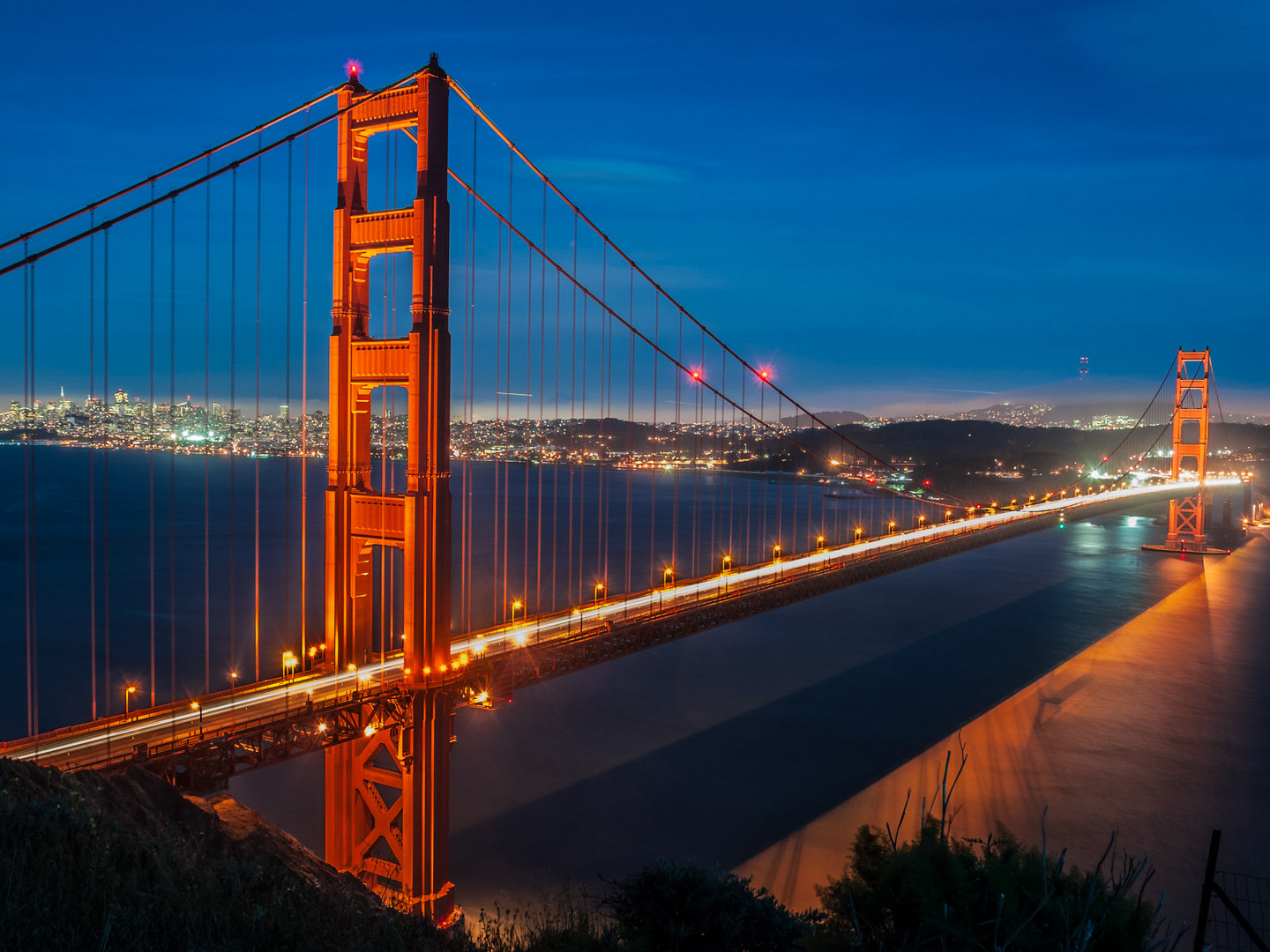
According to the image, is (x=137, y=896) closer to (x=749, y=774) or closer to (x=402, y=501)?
(x=402, y=501)

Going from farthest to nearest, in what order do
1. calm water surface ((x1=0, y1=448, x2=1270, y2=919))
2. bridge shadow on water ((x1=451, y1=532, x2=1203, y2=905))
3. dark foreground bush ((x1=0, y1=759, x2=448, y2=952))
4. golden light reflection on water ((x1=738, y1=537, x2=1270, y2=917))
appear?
calm water surface ((x1=0, y1=448, x2=1270, y2=919)), bridge shadow on water ((x1=451, y1=532, x2=1203, y2=905)), golden light reflection on water ((x1=738, y1=537, x2=1270, y2=917)), dark foreground bush ((x1=0, y1=759, x2=448, y2=952))

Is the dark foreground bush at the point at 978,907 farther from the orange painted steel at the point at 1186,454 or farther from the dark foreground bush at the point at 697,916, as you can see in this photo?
the orange painted steel at the point at 1186,454

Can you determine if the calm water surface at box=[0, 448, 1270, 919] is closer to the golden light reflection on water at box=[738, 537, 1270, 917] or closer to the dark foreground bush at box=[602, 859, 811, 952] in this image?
the golden light reflection on water at box=[738, 537, 1270, 917]

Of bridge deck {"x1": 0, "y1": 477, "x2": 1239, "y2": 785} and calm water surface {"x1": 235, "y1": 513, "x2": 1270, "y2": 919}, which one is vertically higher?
bridge deck {"x1": 0, "y1": 477, "x2": 1239, "y2": 785}

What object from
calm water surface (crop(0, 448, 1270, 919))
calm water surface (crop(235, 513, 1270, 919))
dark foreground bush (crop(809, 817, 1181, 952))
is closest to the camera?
dark foreground bush (crop(809, 817, 1181, 952))

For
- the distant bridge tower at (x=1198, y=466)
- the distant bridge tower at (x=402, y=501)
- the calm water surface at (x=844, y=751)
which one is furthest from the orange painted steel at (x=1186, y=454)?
the distant bridge tower at (x=402, y=501)

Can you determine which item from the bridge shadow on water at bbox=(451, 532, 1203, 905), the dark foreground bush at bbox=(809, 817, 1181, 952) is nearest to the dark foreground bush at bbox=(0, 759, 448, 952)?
the dark foreground bush at bbox=(809, 817, 1181, 952)

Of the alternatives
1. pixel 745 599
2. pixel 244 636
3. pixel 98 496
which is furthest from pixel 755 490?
pixel 745 599
